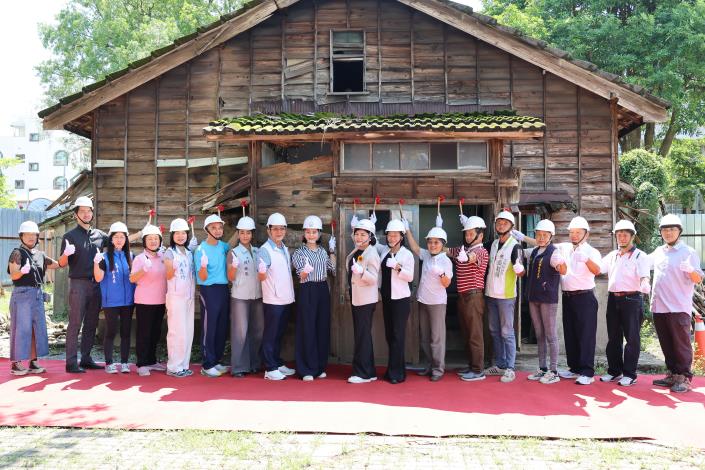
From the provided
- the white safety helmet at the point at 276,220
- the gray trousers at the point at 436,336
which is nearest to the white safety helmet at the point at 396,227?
the gray trousers at the point at 436,336

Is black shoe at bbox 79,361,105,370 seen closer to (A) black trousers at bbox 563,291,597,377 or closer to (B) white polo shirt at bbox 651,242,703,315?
(A) black trousers at bbox 563,291,597,377

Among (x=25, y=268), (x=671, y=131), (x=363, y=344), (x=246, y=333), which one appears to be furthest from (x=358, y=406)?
(x=671, y=131)

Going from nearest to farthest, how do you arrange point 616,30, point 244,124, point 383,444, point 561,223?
point 383,444
point 244,124
point 561,223
point 616,30

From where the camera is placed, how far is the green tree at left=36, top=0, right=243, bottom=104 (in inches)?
969

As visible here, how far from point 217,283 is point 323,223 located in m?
1.70

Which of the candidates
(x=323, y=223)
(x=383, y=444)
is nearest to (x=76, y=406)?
(x=383, y=444)

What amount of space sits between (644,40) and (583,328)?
13110 millimetres

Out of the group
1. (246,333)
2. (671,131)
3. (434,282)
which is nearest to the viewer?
(434,282)

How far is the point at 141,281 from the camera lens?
25.2 ft

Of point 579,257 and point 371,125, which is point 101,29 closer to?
point 371,125

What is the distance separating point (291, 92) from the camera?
427 inches

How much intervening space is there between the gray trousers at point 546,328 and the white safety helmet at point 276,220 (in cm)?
335

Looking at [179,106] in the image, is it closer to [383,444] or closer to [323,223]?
[323,223]

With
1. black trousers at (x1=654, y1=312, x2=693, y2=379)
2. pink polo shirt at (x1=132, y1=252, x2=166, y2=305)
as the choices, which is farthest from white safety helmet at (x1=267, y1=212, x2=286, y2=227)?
black trousers at (x1=654, y1=312, x2=693, y2=379)
